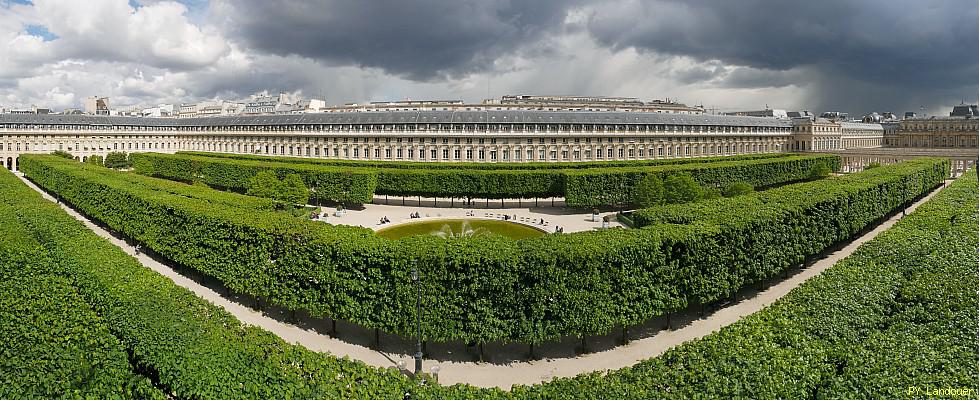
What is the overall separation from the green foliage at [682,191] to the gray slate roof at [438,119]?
3642cm

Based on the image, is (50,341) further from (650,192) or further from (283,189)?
(650,192)

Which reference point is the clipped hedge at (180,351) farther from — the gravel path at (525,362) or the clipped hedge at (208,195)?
the clipped hedge at (208,195)

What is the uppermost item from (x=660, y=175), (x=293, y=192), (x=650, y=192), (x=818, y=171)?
(x=660, y=175)

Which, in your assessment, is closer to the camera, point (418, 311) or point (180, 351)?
→ point (180, 351)

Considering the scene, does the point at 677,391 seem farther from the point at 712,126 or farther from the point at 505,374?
the point at 712,126

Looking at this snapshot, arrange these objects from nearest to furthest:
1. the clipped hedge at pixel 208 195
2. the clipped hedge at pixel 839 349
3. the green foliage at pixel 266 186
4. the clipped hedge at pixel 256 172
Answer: the clipped hedge at pixel 839 349, the clipped hedge at pixel 208 195, the green foliage at pixel 266 186, the clipped hedge at pixel 256 172

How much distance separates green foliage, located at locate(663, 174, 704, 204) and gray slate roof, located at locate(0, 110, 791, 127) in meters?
36.4

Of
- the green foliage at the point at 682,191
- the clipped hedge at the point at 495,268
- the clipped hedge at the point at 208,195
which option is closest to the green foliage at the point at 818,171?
the green foliage at the point at 682,191

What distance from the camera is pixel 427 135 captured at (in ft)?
265

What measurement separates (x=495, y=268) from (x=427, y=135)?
64.5 metres

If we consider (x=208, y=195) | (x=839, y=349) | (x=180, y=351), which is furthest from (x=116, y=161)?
(x=839, y=349)

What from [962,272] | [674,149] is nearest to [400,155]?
[674,149]

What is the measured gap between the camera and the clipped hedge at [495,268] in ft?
60.0

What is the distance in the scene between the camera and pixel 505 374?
17.8 metres
